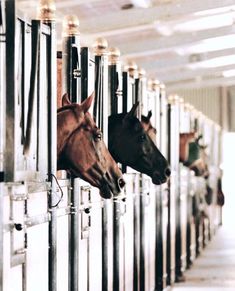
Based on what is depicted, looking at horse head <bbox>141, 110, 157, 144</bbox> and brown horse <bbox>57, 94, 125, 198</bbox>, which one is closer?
brown horse <bbox>57, 94, 125, 198</bbox>

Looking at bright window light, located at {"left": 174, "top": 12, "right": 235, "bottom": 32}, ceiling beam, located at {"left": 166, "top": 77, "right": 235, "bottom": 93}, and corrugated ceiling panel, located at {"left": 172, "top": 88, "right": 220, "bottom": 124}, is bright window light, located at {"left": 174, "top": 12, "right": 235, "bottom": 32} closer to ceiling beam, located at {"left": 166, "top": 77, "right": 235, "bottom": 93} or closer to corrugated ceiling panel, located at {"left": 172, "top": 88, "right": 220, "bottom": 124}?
ceiling beam, located at {"left": 166, "top": 77, "right": 235, "bottom": 93}

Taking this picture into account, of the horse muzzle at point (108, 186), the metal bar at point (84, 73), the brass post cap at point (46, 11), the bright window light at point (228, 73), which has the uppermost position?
the bright window light at point (228, 73)

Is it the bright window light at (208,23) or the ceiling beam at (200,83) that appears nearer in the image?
the bright window light at (208,23)

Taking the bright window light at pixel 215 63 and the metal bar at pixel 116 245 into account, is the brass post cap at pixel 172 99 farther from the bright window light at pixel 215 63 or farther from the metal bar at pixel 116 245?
the bright window light at pixel 215 63

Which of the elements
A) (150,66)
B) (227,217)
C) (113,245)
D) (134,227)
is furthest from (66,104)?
(227,217)

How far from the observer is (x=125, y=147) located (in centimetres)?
516

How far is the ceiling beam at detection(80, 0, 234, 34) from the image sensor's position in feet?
32.4

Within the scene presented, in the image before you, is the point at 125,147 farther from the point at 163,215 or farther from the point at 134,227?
the point at 163,215

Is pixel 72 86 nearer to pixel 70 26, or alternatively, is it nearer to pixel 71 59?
pixel 71 59

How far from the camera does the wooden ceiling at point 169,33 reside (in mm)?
10102

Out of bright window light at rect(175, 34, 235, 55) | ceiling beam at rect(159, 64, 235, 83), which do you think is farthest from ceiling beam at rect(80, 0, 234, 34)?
ceiling beam at rect(159, 64, 235, 83)

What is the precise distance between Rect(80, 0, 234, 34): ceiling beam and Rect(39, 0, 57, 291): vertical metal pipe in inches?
245

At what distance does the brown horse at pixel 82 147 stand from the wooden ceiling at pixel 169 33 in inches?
197

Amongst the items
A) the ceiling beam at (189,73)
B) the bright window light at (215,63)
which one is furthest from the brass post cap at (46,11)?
the ceiling beam at (189,73)
